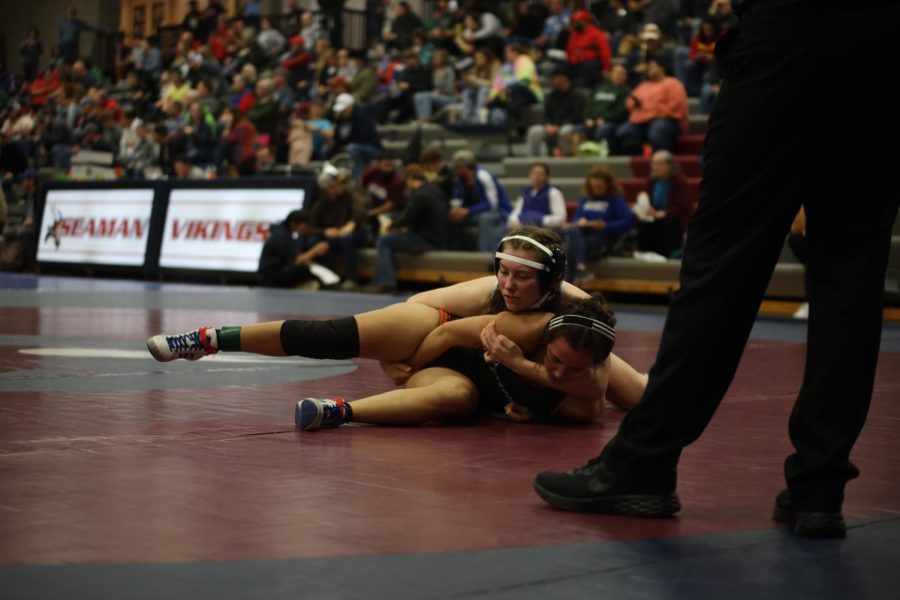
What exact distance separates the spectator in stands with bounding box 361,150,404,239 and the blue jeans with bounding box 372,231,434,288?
1.08m

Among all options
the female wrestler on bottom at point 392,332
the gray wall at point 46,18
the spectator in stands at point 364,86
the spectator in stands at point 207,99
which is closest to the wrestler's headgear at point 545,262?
the female wrestler on bottom at point 392,332

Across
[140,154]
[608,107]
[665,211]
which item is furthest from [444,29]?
[665,211]

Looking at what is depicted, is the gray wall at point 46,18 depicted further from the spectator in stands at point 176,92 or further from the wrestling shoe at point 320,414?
the wrestling shoe at point 320,414

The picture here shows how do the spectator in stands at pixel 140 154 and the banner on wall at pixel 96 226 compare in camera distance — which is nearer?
the banner on wall at pixel 96 226

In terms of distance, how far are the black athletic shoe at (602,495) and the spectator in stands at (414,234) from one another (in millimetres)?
11289

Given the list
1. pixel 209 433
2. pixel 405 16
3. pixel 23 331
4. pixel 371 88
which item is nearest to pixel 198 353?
pixel 209 433

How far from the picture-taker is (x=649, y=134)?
14297 mm

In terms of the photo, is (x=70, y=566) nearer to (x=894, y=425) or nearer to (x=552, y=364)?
(x=552, y=364)

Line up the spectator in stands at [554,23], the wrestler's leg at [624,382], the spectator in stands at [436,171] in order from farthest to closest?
the spectator in stands at [554,23] → the spectator in stands at [436,171] → the wrestler's leg at [624,382]

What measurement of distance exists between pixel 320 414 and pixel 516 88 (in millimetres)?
12975

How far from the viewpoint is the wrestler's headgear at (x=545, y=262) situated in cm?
431

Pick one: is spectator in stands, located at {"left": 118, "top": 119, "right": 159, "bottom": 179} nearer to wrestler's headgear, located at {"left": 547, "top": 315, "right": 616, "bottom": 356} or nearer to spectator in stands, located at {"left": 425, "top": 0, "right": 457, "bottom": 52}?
spectator in stands, located at {"left": 425, "top": 0, "right": 457, "bottom": 52}

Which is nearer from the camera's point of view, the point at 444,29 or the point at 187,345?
the point at 187,345

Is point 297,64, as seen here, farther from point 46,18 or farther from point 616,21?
point 46,18
